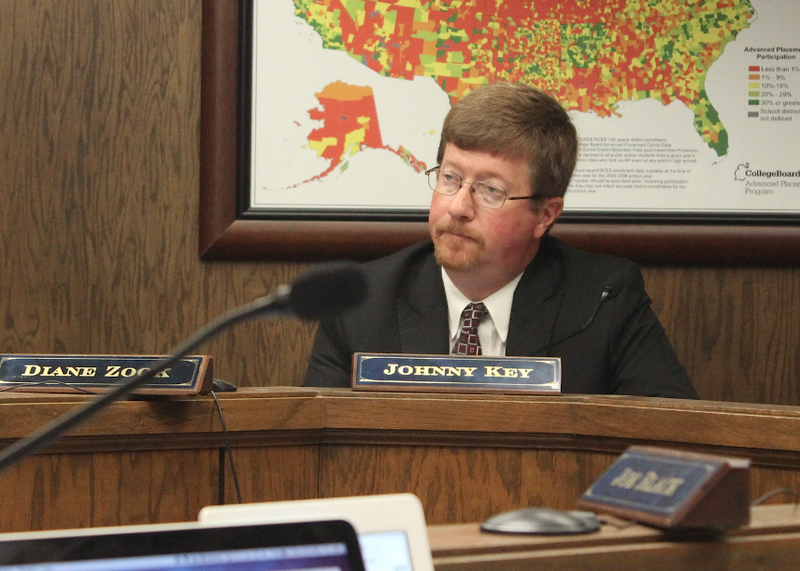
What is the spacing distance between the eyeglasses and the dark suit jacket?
18 cm

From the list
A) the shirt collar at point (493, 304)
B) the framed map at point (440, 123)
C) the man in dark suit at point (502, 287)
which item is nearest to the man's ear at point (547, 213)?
the man in dark suit at point (502, 287)

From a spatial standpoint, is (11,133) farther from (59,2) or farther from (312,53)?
(312,53)

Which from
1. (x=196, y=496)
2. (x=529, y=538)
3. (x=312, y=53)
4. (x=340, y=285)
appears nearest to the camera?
(x=340, y=285)

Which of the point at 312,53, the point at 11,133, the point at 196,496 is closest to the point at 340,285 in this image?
the point at 196,496

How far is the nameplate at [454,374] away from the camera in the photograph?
166 cm

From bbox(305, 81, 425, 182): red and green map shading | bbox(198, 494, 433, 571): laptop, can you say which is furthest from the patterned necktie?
bbox(198, 494, 433, 571): laptop

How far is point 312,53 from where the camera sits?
2.51m

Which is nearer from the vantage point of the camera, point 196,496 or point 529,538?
point 529,538

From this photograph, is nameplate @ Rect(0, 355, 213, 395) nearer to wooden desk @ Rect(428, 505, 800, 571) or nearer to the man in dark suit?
the man in dark suit

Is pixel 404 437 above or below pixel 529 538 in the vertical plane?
below

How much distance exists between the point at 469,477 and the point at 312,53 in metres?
1.37

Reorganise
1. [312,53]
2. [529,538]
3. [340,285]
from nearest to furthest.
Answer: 1. [340,285]
2. [529,538]
3. [312,53]

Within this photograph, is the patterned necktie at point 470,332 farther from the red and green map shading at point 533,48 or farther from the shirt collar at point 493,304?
the red and green map shading at point 533,48

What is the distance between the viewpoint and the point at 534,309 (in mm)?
2092
